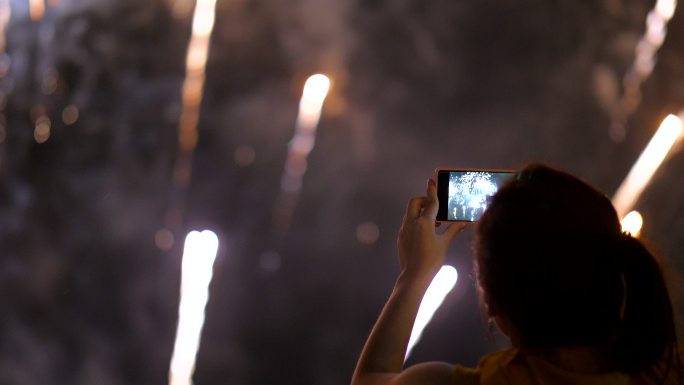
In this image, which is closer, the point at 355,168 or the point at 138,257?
the point at 355,168

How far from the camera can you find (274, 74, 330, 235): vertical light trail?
1262cm

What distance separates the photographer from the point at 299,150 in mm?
13156

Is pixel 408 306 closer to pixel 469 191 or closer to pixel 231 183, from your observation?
pixel 469 191

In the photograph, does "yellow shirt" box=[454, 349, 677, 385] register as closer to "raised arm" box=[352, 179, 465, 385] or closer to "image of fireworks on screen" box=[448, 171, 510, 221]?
"raised arm" box=[352, 179, 465, 385]

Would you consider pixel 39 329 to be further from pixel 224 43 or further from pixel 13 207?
pixel 224 43

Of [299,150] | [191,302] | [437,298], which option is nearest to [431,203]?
[437,298]

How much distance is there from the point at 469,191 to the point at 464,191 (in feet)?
0.03

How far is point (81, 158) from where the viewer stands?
12.1 meters

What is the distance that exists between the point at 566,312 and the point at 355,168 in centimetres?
1177

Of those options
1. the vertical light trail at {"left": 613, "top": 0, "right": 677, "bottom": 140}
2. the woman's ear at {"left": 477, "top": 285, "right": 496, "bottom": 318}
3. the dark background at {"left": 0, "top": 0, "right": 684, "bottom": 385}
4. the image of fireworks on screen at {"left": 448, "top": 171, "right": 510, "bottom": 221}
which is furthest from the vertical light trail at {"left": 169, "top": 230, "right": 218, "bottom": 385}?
the woman's ear at {"left": 477, "top": 285, "right": 496, "bottom": 318}

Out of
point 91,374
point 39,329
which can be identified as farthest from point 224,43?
point 91,374

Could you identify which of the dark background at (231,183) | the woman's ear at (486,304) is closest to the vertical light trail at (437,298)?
the dark background at (231,183)

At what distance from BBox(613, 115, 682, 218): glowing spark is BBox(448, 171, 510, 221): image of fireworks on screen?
5855mm

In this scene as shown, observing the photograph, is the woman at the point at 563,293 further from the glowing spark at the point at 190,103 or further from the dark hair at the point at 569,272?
the glowing spark at the point at 190,103
